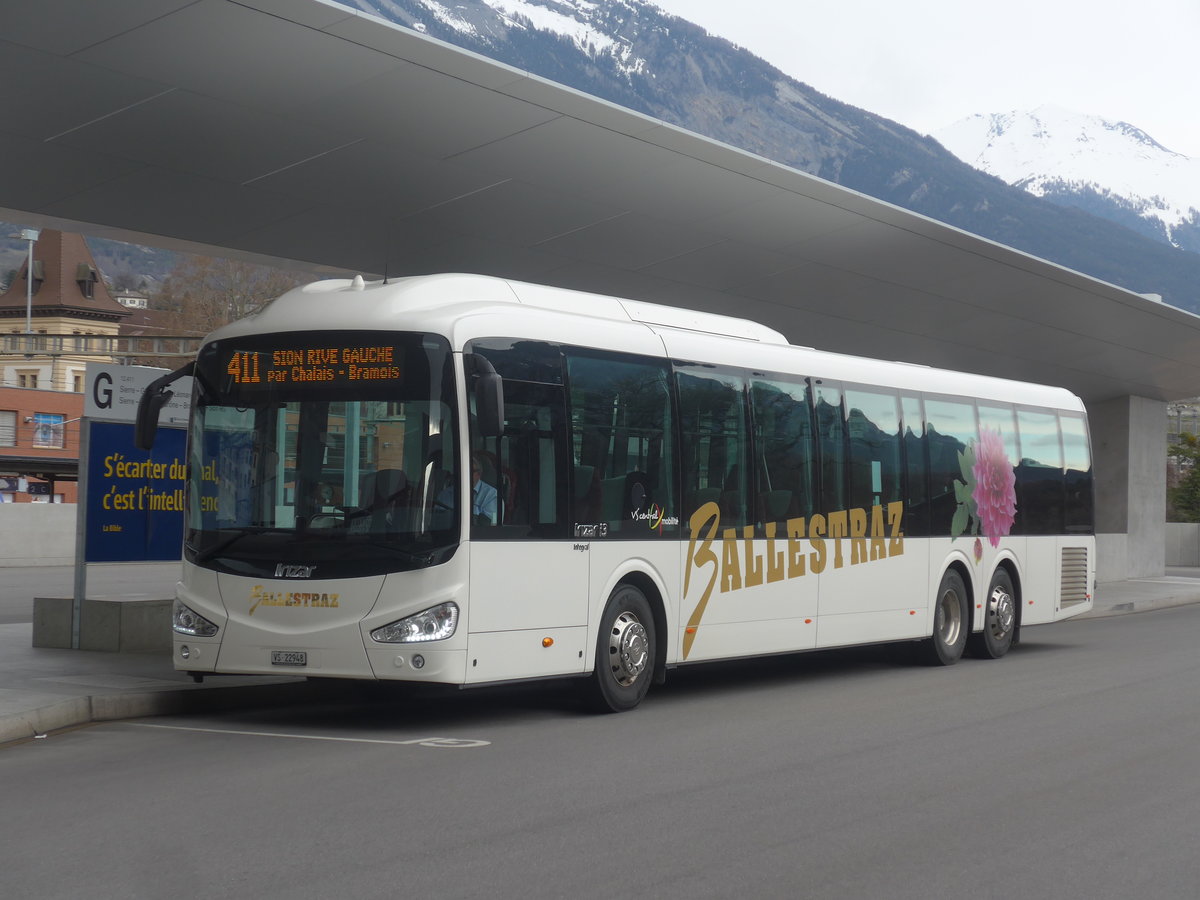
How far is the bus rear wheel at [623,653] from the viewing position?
1171 centimetres

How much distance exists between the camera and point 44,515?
41500mm

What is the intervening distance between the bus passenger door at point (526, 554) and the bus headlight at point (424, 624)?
0.17 meters

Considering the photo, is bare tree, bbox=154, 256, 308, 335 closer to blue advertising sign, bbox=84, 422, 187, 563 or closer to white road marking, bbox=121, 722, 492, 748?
blue advertising sign, bbox=84, 422, 187, 563

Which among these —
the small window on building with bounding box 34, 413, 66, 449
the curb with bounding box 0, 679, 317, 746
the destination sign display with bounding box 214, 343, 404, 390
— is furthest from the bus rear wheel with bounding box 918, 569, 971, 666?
the small window on building with bounding box 34, 413, 66, 449

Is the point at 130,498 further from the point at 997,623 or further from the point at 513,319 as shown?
the point at 997,623

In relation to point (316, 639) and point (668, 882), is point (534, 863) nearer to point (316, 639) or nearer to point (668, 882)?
point (668, 882)

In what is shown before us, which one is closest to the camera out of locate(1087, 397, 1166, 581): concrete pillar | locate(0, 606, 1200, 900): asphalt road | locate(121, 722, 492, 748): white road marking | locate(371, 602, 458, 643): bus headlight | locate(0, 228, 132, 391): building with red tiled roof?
locate(0, 606, 1200, 900): asphalt road

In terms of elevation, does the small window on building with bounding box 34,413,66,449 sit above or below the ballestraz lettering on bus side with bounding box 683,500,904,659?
above

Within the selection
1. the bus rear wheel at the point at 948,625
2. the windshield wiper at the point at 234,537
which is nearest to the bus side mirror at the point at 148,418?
the windshield wiper at the point at 234,537

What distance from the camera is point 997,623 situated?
1823 centimetres

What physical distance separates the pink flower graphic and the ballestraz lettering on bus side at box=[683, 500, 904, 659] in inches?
83.2

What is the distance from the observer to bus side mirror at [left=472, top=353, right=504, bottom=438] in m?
10.3

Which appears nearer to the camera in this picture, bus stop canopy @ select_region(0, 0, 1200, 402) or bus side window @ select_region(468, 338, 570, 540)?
bus side window @ select_region(468, 338, 570, 540)

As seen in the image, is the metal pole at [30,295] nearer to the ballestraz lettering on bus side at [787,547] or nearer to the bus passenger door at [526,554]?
the ballestraz lettering on bus side at [787,547]
